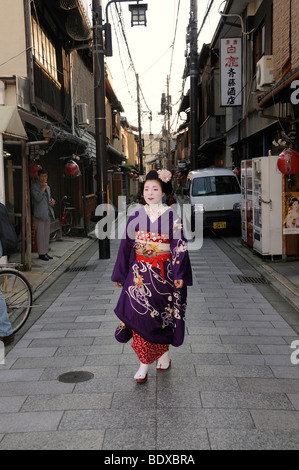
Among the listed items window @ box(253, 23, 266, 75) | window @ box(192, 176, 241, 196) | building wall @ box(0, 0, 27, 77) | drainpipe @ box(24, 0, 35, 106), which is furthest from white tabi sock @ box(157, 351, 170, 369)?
window @ box(253, 23, 266, 75)

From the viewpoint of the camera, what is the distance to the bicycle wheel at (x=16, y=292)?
6.05m

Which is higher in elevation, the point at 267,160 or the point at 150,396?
the point at 267,160

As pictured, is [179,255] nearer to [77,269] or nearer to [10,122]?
[10,122]

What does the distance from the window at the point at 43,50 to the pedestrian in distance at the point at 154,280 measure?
30.2 feet

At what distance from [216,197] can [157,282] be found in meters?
12.1

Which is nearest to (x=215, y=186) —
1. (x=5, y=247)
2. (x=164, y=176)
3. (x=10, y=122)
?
(x=10, y=122)

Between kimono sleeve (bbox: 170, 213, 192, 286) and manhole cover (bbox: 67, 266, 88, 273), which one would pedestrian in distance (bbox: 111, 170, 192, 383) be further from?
manhole cover (bbox: 67, 266, 88, 273)

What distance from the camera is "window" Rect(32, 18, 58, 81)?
1266 cm

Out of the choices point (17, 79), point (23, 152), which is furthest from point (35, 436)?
point (17, 79)

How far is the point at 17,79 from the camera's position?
1085 centimetres

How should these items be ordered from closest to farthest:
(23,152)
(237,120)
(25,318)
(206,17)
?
(25,318) < (23,152) < (206,17) < (237,120)

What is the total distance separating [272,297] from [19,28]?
8.43m

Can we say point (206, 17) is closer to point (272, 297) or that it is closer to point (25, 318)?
point (272, 297)

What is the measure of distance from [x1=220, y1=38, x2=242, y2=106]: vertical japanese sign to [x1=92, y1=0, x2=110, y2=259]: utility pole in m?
7.18
